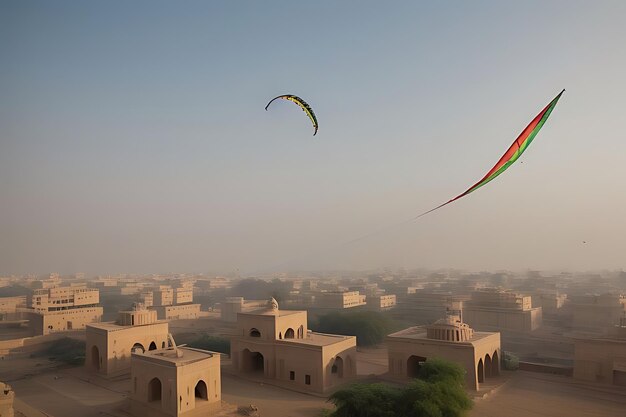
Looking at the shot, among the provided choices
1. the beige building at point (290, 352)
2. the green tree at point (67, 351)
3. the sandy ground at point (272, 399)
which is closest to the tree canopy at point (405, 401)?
the sandy ground at point (272, 399)

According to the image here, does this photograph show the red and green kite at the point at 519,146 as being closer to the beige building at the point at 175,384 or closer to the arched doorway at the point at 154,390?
the beige building at the point at 175,384

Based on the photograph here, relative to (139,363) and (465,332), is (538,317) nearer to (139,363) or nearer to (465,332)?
(465,332)

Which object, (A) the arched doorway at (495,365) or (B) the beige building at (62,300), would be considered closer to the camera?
(A) the arched doorway at (495,365)

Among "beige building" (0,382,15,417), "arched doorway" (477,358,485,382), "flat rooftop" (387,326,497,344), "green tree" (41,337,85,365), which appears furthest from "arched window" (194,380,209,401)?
"arched doorway" (477,358,485,382)

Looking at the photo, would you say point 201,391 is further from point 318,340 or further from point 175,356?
point 318,340

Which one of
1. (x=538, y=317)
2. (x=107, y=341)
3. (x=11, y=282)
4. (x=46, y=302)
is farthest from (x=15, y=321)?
(x=538, y=317)
